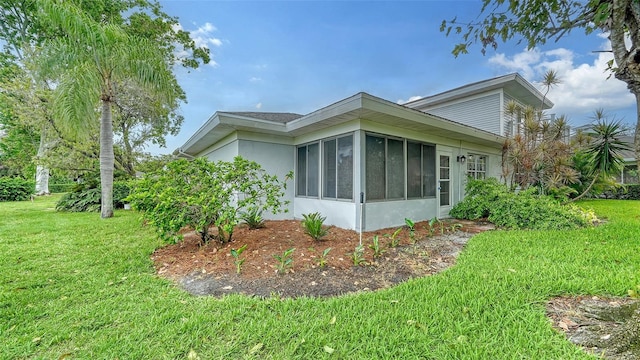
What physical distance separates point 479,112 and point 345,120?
8.58 meters

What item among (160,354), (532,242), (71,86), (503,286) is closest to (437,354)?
(503,286)

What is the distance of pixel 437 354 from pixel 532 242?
4347 millimetres

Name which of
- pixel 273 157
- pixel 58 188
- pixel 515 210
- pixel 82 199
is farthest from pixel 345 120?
pixel 58 188

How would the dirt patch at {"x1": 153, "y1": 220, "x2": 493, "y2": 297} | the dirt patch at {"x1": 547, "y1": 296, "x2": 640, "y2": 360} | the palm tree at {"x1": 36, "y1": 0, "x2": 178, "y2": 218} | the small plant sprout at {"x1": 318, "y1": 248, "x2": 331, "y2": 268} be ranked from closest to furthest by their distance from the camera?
the dirt patch at {"x1": 547, "y1": 296, "x2": 640, "y2": 360}
the dirt patch at {"x1": 153, "y1": 220, "x2": 493, "y2": 297}
the small plant sprout at {"x1": 318, "y1": 248, "x2": 331, "y2": 268}
the palm tree at {"x1": 36, "y1": 0, "x2": 178, "y2": 218}

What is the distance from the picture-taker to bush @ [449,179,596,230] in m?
6.32

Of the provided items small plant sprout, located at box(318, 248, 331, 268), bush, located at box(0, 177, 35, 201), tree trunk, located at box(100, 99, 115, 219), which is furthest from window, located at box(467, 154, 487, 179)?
bush, located at box(0, 177, 35, 201)

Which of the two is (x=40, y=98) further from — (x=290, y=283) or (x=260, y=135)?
(x=290, y=283)

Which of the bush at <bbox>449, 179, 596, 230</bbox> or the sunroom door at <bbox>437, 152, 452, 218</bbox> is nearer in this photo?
the bush at <bbox>449, 179, 596, 230</bbox>

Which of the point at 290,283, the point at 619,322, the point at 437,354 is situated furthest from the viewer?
the point at 290,283

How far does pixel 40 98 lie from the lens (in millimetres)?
11617

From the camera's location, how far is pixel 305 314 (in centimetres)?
258

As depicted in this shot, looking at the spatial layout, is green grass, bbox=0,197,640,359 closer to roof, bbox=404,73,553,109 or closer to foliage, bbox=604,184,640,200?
roof, bbox=404,73,553,109

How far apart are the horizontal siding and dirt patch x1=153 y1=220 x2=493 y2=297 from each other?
743 centimetres

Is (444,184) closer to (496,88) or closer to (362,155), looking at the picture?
(362,155)
